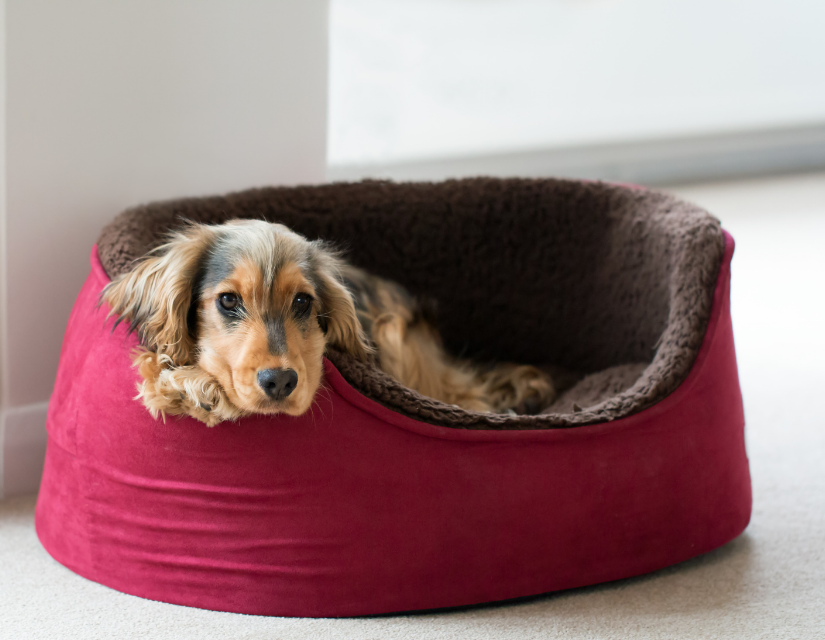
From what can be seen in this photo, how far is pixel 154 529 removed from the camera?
1868 millimetres

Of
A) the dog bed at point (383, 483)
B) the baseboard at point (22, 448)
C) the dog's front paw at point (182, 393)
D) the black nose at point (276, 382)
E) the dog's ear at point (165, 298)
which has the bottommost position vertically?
the baseboard at point (22, 448)

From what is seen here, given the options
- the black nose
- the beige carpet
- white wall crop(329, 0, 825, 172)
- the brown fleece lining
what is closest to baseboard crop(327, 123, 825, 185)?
white wall crop(329, 0, 825, 172)

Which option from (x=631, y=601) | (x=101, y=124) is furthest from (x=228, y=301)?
(x=631, y=601)

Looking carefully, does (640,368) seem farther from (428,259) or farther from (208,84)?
(208,84)

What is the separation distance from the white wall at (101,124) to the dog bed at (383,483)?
335 mm

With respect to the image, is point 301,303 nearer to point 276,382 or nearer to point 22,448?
point 276,382

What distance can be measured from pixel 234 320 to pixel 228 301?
0.05 metres

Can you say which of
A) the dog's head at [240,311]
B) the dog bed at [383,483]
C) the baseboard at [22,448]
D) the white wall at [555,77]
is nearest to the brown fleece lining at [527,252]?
the dog bed at [383,483]

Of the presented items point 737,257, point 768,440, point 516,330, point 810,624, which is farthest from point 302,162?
point 737,257

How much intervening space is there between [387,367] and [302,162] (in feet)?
3.41

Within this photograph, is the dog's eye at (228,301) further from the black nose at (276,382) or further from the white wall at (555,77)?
the white wall at (555,77)

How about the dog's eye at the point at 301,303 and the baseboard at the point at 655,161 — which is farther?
the baseboard at the point at 655,161

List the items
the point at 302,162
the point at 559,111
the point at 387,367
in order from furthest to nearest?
the point at 559,111
the point at 302,162
the point at 387,367

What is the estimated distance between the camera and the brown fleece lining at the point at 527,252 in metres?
2.50
